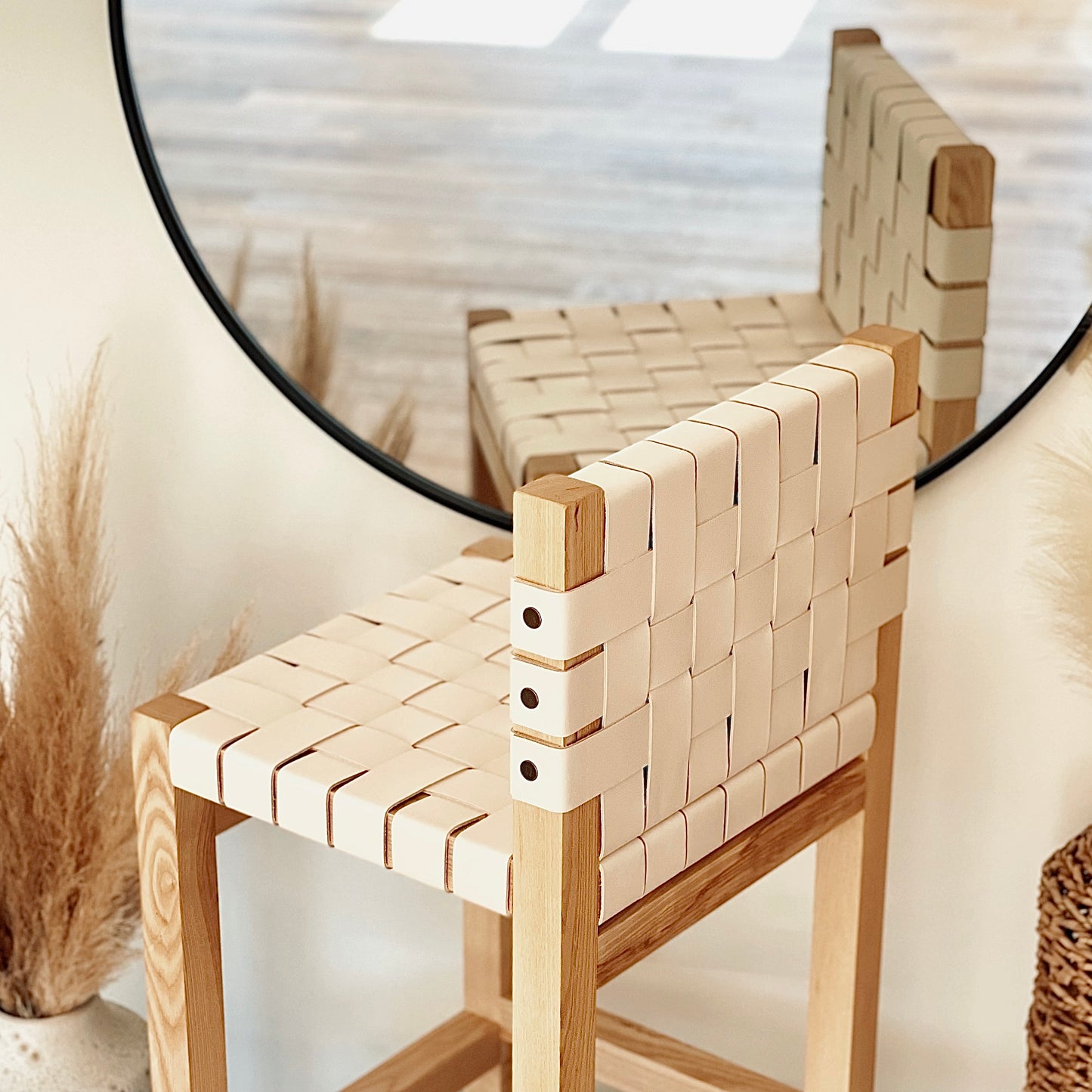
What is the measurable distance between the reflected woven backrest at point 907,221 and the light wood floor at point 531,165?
1 cm

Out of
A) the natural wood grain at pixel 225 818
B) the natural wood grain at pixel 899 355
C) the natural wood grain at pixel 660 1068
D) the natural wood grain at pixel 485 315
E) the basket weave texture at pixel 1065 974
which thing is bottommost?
the natural wood grain at pixel 660 1068

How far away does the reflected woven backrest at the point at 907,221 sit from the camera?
121cm

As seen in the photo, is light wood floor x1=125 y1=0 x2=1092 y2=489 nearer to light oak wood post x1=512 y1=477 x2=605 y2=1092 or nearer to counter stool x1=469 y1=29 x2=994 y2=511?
counter stool x1=469 y1=29 x2=994 y2=511

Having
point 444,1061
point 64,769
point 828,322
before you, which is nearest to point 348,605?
point 64,769

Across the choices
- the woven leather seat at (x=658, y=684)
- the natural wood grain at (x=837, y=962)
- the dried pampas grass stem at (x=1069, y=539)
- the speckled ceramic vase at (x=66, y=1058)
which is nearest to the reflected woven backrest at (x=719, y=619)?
the woven leather seat at (x=658, y=684)

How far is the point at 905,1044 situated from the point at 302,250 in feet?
2.93

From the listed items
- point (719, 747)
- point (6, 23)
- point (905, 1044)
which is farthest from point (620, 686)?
point (6, 23)

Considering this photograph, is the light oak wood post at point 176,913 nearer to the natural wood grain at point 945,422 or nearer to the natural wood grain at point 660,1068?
the natural wood grain at point 660,1068

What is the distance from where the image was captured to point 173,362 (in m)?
1.55

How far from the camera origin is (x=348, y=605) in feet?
5.20

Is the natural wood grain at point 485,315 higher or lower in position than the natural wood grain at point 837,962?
higher

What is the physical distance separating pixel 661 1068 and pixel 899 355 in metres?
0.64

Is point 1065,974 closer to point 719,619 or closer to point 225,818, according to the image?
point 719,619

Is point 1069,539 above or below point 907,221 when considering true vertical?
below
